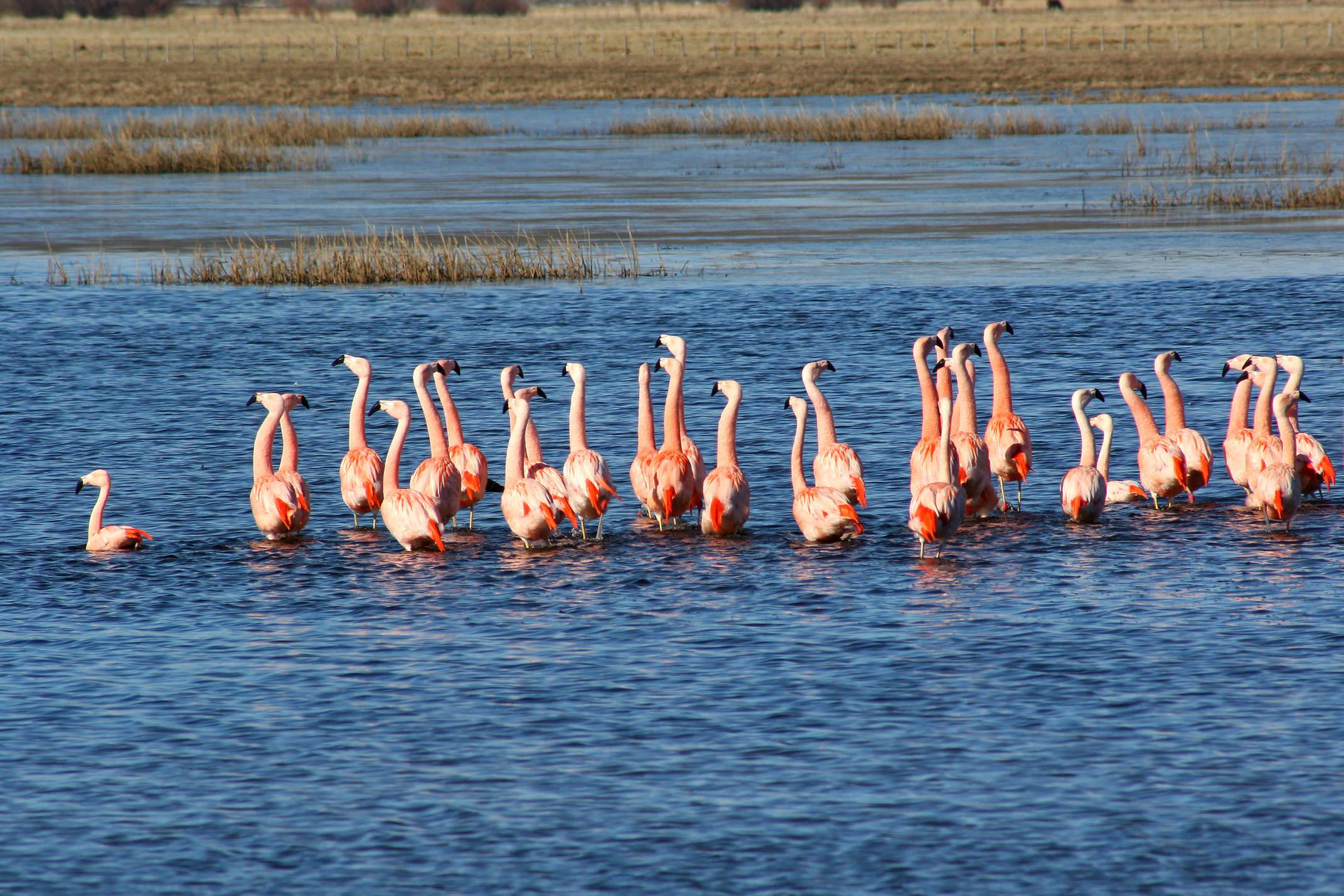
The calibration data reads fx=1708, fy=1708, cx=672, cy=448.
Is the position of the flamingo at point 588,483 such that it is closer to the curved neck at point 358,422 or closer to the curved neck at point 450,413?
the curved neck at point 450,413

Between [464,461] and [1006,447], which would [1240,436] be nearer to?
[1006,447]

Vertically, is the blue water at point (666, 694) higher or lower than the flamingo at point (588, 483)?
lower

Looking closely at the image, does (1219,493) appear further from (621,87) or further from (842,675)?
(621,87)

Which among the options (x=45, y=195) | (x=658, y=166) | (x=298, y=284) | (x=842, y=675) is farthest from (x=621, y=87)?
(x=842, y=675)

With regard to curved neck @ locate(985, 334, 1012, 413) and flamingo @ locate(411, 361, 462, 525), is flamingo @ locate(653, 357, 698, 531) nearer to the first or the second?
flamingo @ locate(411, 361, 462, 525)

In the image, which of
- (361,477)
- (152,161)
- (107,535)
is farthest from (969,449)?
(152,161)

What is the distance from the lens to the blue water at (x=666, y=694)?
6.84 m

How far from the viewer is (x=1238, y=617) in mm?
9602

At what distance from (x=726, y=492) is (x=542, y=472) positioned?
50.2 inches

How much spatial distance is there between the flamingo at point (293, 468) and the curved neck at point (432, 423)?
2.68ft

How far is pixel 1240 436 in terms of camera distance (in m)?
12.2

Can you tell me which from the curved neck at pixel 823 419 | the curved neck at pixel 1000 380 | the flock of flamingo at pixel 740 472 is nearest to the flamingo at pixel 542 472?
the flock of flamingo at pixel 740 472

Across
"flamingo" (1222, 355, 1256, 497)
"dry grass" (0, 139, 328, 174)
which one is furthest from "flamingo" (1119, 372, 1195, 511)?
"dry grass" (0, 139, 328, 174)

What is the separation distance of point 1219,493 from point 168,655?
768 cm
